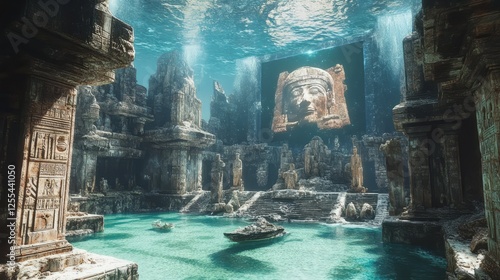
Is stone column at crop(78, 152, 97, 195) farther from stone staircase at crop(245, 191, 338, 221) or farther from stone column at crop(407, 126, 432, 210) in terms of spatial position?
stone column at crop(407, 126, 432, 210)

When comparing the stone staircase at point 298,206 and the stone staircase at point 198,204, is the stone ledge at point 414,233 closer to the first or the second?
the stone staircase at point 298,206

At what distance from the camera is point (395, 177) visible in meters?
10.0

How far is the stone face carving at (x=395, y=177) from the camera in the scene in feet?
32.4

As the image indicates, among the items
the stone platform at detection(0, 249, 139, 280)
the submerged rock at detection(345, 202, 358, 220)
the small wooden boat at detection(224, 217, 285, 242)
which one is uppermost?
the stone platform at detection(0, 249, 139, 280)

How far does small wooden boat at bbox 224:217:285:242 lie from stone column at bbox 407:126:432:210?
Result: 4219 mm

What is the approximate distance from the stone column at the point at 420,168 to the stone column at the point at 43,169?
852 centimetres

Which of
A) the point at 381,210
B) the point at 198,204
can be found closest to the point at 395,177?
the point at 381,210

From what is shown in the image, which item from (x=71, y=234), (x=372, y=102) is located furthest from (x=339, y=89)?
(x=71, y=234)

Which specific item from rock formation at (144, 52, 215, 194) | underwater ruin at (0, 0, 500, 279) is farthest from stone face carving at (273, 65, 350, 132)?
rock formation at (144, 52, 215, 194)

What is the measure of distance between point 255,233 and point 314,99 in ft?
75.3

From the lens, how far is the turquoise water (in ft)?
19.9

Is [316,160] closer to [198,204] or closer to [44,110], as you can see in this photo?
[198,204]

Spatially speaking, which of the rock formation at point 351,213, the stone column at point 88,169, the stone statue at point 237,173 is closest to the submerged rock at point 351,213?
the rock formation at point 351,213

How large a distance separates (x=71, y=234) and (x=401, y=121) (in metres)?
10.8
